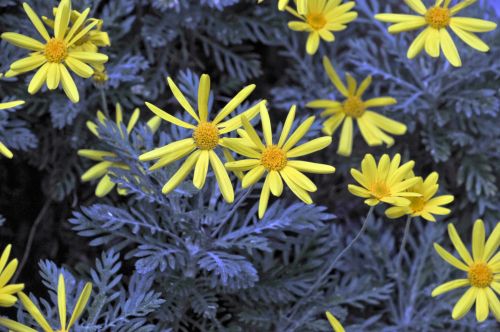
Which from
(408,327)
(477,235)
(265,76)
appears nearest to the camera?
(477,235)

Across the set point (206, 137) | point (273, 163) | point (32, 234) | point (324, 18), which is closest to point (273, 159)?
point (273, 163)

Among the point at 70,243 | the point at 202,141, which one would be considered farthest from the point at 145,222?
the point at 70,243

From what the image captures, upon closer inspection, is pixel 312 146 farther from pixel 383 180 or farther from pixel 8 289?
pixel 8 289

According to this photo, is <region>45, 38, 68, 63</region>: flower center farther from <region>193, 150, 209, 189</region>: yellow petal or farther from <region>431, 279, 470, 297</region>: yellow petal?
<region>431, 279, 470, 297</region>: yellow petal

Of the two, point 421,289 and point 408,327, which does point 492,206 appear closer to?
point 421,289

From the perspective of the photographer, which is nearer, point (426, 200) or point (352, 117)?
point (426, 200)

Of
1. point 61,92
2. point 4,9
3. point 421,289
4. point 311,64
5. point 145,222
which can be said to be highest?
point 311,64

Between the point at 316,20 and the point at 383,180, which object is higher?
the point at 316,20

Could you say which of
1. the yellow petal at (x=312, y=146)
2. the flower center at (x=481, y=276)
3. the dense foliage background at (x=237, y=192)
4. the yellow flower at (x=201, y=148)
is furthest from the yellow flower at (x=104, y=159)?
the flower center at (x=481, y=276)
